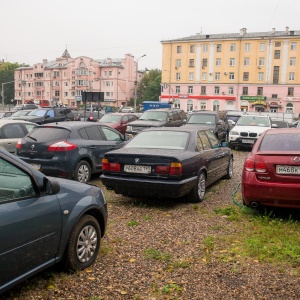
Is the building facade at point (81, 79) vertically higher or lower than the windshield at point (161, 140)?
higher

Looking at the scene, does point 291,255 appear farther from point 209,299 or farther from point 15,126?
point 15,126

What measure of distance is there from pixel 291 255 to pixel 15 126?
901cm

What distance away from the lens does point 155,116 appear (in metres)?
19.3

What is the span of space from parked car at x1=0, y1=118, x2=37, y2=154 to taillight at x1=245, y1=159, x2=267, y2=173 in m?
7.23

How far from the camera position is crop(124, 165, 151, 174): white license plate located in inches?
261

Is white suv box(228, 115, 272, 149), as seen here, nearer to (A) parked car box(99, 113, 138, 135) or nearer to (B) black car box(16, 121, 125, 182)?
(A) parked car box(99, 113, 138, 135)

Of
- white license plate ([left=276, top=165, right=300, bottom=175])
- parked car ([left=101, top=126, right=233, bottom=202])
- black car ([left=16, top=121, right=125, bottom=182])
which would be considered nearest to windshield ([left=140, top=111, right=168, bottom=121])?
black car ([left=16, top=121, right=125, bottom=182])

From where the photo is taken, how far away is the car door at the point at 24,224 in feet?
10.3

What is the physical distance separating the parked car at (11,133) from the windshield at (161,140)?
477cm

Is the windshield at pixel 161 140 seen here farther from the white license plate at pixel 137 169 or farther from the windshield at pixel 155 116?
the windshield at pixel 155 116

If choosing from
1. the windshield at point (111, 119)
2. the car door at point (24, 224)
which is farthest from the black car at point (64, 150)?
the windshield at point (111, 119)

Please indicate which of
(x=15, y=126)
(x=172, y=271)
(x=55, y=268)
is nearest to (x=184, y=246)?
(x=172, y=271)

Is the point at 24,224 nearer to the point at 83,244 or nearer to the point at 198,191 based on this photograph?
the point at 83,244

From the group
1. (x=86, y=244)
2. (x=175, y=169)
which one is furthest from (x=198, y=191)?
(x=86, y=244)
